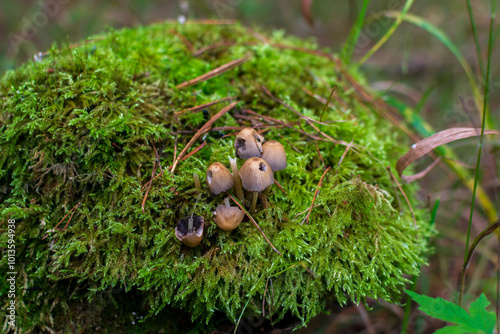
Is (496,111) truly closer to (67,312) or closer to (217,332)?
(217,332)

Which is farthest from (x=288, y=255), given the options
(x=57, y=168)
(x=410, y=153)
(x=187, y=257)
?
(x=57, y=168)

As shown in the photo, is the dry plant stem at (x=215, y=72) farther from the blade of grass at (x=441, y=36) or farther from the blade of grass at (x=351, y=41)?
the blade of grass at (x=441, y=36)

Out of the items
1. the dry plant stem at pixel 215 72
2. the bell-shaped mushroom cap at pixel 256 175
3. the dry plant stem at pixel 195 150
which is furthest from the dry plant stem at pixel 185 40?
the bell-shaped mushroom cap at pixel 256 175

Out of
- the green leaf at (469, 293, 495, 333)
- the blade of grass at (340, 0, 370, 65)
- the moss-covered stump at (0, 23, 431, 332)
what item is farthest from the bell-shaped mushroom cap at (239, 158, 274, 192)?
the blade of grass at (340, 0, 370, 65)

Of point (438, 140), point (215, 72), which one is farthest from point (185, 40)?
point (438, 140)

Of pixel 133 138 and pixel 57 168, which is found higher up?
pixel 133 138

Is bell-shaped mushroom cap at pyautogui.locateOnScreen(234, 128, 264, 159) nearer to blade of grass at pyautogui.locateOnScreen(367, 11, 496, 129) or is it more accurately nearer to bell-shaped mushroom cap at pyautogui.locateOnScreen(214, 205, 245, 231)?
bell-shaped mushroom cap at pyautogui.locateOnScreen(214, 205, 245, 231)
